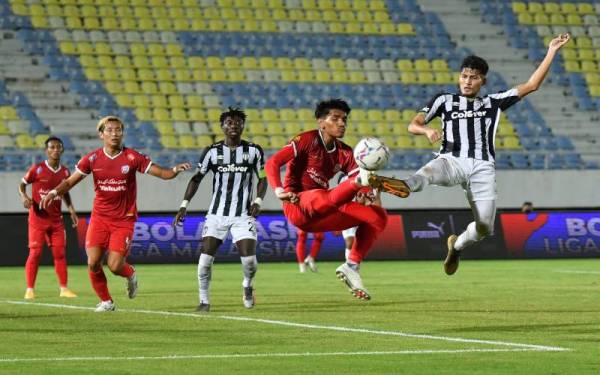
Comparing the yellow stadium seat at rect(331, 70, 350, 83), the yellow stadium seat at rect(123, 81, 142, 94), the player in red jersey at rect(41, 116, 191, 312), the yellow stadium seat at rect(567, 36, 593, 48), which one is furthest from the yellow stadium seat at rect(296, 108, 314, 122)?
the player in red jersey at rect(41, 116, 191, 312)

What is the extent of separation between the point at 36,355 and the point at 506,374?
133 inches

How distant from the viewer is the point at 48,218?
17688 millimetres

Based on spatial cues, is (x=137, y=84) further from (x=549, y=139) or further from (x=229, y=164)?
(x=229, y=164)

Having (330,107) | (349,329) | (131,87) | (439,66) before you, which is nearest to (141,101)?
(131,87)

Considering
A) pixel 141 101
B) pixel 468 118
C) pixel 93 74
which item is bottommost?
pixel 468 118

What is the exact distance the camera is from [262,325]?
11828 millimetres

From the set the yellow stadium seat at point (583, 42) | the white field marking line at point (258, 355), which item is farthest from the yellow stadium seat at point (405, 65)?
the white field marking line at point (258, 355)

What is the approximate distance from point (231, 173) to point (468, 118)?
2963mm

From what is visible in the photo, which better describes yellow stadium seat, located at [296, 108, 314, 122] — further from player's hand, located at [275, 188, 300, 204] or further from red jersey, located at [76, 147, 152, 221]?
player's hand, located at [275, 188, 300, 204]

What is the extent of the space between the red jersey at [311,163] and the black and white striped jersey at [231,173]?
3.41 feet

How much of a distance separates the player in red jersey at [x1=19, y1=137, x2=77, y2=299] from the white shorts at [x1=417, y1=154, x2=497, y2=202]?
6.54 meters

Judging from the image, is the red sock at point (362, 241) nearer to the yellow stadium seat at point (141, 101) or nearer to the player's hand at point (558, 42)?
the player's hand at point (558, 42)

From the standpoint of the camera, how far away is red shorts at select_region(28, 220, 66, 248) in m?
17.6

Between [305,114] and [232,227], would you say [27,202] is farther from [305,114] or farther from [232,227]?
[305,114]
